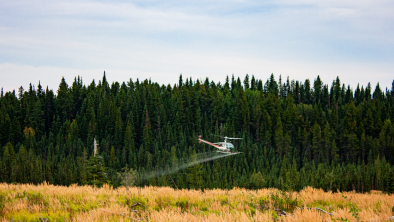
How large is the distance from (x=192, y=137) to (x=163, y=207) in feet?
418

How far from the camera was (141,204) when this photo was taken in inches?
541

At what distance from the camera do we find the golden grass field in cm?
1104

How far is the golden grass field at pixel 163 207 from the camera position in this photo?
1104cm

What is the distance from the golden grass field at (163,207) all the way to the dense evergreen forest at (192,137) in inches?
3179

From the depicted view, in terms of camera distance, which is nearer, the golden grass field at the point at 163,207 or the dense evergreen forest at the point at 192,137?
the golden grass field at the point at 163,207

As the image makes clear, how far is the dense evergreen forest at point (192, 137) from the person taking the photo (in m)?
108

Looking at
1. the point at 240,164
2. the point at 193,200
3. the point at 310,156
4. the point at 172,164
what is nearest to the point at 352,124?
the point at 310,156

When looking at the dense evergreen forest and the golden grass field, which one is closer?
the golden grass field

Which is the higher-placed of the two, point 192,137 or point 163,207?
point 163,207

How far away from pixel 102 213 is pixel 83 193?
4.92m

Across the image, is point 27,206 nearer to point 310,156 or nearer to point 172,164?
point 172,164

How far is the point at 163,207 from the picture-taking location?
13.5 metres

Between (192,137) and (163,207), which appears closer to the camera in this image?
(163,207)

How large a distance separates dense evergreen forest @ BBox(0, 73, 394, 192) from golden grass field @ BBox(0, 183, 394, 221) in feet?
265
